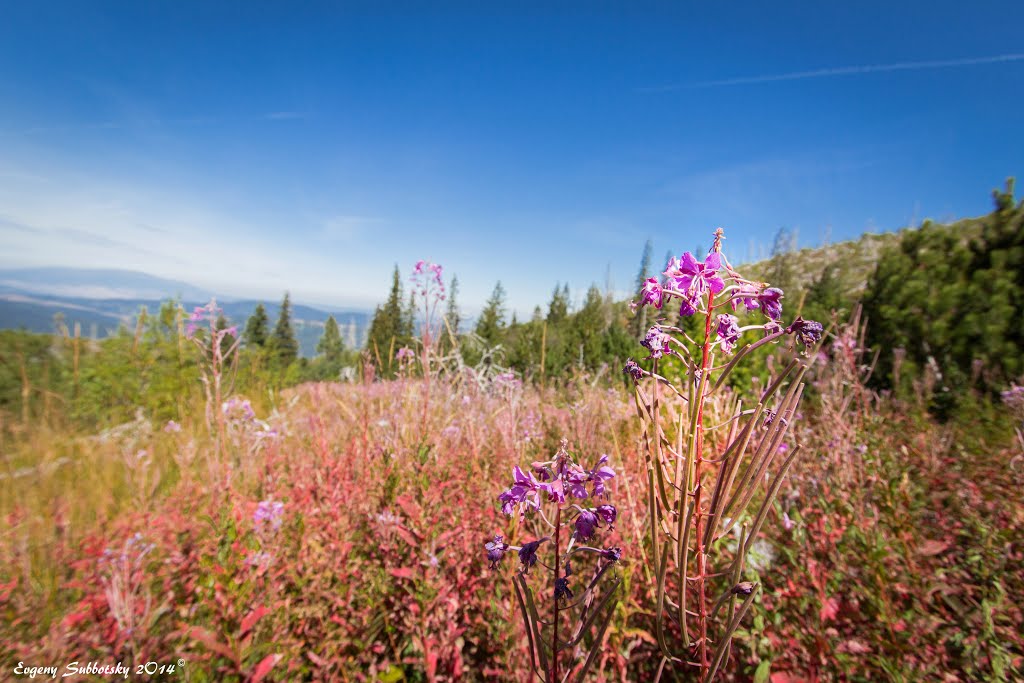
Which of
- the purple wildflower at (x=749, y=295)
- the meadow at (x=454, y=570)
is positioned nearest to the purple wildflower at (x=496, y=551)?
the meadow at (x=454, y=570)

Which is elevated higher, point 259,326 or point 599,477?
point 599,477

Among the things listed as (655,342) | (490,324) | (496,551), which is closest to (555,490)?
(496,551)

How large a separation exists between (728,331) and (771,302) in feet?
0.40

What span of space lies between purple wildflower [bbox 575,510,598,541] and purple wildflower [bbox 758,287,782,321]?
50cm

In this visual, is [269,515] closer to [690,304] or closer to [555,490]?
[555,490]

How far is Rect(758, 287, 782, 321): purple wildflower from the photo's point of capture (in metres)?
0.72

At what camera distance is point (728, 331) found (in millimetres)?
842

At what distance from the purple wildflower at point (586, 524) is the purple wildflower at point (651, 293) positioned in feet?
1.41

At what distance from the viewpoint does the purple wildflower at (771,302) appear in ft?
2.35

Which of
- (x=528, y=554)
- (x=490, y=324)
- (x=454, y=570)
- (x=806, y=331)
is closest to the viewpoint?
(x=806, y=331)

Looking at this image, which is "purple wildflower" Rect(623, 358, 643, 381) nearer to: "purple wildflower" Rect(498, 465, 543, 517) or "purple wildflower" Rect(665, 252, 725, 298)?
"purple wildflower" Rect(665, 252, 725, 298)

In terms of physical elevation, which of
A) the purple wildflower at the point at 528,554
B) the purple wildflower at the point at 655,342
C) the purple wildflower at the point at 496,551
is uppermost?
the purple wildflower at the point at 655,342

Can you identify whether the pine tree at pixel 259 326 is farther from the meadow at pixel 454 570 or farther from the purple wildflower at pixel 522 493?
the purple wildflower at pixel 522 493

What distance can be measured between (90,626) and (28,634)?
42 cm
